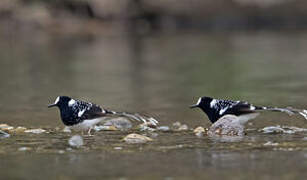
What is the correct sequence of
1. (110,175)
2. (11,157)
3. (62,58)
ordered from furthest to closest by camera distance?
(62,58), (11,157), (110,175)

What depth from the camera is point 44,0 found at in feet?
88.2

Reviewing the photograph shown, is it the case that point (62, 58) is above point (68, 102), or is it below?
above

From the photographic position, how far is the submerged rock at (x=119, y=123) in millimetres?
8984

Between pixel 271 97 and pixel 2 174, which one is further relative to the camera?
pixel 271 97

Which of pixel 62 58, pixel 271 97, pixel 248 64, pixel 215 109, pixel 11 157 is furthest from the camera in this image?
pixel 62 58

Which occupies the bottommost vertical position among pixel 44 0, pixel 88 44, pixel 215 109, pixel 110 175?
pixel 110 175

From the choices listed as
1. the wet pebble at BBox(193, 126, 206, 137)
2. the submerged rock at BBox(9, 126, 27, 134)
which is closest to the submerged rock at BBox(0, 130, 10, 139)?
the submerged rock at BBox(9, 126, 27, 134)

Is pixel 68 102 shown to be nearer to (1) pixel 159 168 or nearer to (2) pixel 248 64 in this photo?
(1) pixel 159 168

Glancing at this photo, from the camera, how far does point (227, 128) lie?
809cm

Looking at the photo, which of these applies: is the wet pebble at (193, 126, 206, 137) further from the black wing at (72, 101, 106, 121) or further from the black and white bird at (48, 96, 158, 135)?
the black wing at (72, 101, 106, 121)

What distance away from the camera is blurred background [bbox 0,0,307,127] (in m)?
11.6

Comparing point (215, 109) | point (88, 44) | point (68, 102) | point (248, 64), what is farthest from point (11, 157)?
point (88, 44)

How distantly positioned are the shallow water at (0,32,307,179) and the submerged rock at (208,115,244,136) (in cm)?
15

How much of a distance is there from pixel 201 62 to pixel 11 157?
423 inches
